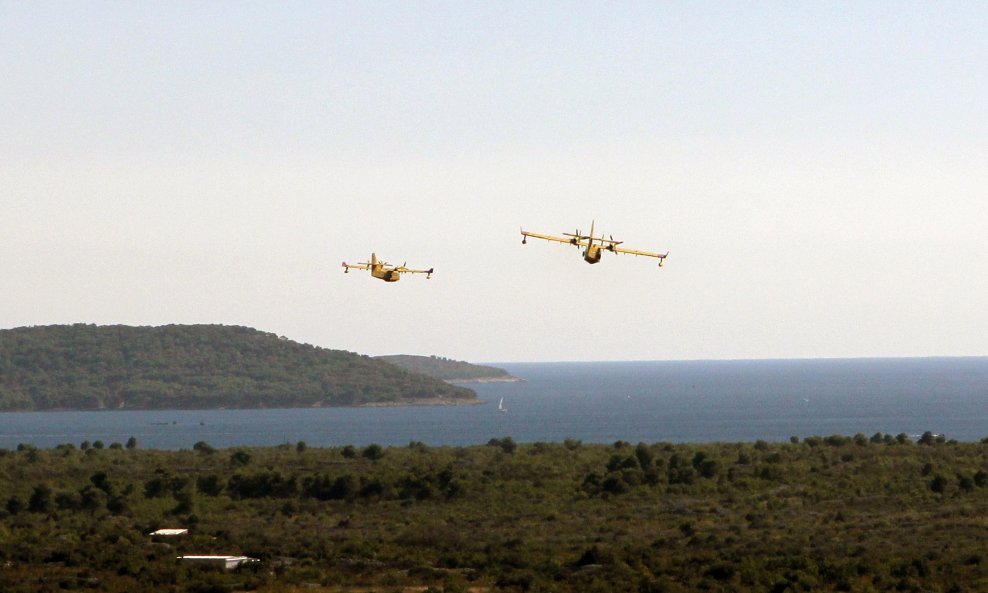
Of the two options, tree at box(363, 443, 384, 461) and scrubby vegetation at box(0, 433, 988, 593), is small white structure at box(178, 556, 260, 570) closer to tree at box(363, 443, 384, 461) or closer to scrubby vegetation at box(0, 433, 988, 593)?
scrubby vegetation at box(0, 433, 988, 593)

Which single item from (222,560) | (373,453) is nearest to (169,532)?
(222,560)

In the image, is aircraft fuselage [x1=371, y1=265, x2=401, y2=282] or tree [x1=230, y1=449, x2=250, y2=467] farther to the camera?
tree [x1=230, y1=449, x2=250, y2=467]

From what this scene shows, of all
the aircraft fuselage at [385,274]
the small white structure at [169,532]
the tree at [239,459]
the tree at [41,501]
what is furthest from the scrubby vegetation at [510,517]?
the aircraft fuselage at [385,274]

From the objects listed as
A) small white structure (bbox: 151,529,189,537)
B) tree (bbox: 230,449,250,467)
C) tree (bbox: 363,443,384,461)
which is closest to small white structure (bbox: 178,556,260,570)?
small white structure (bbox: 151,529,189,537)

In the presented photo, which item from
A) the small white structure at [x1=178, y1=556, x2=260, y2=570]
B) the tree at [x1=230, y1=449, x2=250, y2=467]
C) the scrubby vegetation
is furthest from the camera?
the tree at [x1=230, y1=449, x2=250, y2=467]

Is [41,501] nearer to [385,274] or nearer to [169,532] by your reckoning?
[169,532]

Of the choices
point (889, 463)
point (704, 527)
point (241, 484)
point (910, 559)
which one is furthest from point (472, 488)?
point (910, 559)

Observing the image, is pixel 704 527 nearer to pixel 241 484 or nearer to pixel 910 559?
pixel 910 559
